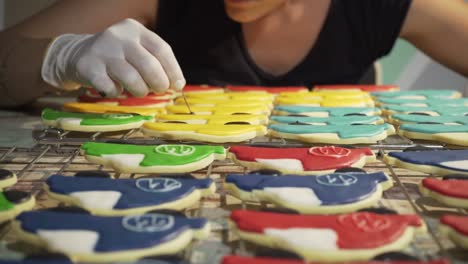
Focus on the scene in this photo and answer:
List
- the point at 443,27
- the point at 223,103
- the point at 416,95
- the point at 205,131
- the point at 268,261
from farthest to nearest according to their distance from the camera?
the point at 443,27
the point at 416,95
the point at 223,103
the point at 205,131
the point at 268,261

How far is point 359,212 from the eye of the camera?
1.60ft

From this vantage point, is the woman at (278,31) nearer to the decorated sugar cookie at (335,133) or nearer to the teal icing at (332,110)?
the teal icing at (332,110)

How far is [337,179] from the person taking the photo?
549 mm

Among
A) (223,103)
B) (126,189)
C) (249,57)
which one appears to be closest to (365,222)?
(126,189)

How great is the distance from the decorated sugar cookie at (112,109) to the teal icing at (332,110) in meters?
0.22

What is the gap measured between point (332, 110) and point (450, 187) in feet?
1.37

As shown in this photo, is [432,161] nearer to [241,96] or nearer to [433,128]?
[433,128]

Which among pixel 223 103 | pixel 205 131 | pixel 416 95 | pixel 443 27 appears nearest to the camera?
pixel 205 131

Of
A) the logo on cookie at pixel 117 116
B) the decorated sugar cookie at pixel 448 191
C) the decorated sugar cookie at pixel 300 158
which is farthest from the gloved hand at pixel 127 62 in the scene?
the decorated sugar cookie at pixel 448 191

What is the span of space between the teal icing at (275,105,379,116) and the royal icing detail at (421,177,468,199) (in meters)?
0.38

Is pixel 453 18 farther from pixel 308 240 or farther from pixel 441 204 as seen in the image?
pixel 308 240

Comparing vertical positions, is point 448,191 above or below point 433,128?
below

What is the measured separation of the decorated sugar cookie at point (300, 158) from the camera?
1.99 feet

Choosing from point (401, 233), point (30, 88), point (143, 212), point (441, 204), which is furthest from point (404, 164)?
point (30, 88)
